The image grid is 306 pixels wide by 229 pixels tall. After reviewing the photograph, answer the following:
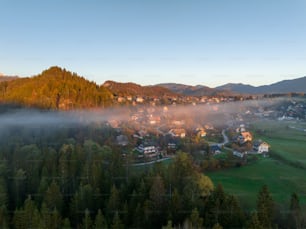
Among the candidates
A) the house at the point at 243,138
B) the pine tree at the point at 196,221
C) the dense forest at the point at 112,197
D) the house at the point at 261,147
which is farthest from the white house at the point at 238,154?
the pine tree at the point at 196,221

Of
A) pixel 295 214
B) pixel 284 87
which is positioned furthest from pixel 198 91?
pixel 295 214

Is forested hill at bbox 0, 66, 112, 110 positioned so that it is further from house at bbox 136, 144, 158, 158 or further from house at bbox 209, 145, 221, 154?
house at bbox 209, 145, 221, 154

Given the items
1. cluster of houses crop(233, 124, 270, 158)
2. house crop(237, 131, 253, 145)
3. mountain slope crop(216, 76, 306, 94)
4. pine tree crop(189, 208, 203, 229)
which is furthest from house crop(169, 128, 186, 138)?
mountain slope crop(216, 76, 306, 94)

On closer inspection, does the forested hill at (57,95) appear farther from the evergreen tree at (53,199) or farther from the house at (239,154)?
the evergreen tree at (53,199)

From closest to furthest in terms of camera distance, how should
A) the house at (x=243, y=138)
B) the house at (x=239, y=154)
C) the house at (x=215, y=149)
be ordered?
1. the house at (x=239, y=154)
2. the house at (x=215, y=149)
3. the house at (x=243, y=138)

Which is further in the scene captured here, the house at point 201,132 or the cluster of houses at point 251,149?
the house at point 201,132

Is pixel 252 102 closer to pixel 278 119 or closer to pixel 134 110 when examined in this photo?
pixel 278 119
